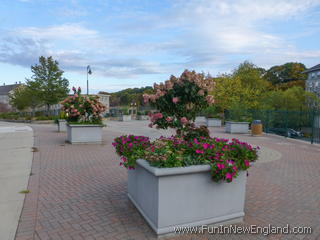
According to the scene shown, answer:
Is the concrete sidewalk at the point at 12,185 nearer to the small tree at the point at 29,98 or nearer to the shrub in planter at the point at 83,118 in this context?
the shrub in planter at the point at 83,118

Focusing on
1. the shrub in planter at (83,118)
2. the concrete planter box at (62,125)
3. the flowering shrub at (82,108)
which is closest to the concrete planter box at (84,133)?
the shrub in planter at (83,118)

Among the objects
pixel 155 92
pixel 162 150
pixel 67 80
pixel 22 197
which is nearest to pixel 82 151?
pixel 22 197

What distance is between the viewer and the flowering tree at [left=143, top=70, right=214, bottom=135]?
416cm

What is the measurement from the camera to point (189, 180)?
3023 millimetres

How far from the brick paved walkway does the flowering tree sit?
1608mm

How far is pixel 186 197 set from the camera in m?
3.03

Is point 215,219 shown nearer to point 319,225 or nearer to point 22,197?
point 319,225

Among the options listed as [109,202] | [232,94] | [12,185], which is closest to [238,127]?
[232,94]

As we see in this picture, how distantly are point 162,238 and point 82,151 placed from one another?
6.54 m

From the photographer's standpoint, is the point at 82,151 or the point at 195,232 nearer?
the point at 195,232

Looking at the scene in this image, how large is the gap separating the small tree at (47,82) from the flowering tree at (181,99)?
103 ft

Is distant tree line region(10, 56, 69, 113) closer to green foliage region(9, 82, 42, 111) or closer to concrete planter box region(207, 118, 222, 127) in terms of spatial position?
green foliage region(9, 82, 42, 111)

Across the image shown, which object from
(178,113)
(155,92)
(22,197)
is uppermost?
(155,92)

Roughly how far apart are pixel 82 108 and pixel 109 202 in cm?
749
